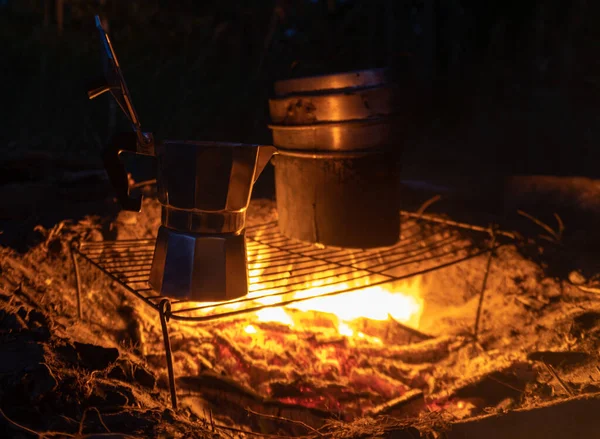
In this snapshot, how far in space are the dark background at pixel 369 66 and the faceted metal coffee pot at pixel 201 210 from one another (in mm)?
2011

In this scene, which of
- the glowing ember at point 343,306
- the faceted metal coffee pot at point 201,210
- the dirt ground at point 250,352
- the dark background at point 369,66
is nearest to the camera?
the dirt ground at point 250,352

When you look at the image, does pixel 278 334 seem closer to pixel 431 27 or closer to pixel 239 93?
pixel 239 93

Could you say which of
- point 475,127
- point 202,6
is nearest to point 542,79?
point 475,127

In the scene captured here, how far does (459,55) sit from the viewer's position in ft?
12.4

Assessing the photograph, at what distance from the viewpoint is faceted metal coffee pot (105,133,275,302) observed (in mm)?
1178

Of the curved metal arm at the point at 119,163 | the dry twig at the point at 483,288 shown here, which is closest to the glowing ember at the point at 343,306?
the dry twig at the point at 483,288

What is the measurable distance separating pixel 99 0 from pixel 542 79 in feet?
12.1

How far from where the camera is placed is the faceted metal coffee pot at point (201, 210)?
46.4 inches

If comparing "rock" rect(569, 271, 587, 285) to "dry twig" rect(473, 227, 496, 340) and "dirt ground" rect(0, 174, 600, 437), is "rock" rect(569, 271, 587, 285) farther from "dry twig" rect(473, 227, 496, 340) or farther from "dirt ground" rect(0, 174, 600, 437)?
"dry twig" rect(473, 227, 496, 340)

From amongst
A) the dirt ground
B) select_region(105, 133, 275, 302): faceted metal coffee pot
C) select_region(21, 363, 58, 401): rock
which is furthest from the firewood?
select_region(21, 363, 58, 401): rock

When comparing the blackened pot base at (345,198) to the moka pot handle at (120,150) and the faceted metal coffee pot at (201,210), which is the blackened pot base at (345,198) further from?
the moka pot handle at (120,150)

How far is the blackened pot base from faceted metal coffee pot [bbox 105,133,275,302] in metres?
0.29

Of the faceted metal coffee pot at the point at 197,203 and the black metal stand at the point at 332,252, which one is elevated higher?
the faceted metal coffee pot at the point at 197,203

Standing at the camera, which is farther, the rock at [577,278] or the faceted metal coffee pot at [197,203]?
the rock at [577,278]
